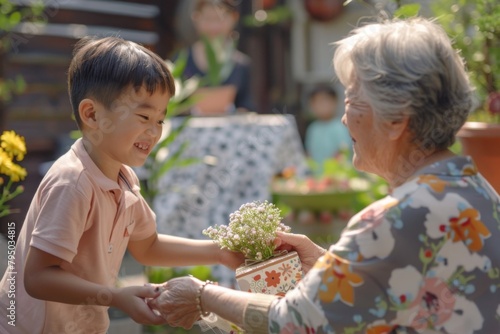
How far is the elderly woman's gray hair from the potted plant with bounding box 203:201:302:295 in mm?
471

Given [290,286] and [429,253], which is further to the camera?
[290,286]

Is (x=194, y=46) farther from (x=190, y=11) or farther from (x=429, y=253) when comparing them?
(x=429, y=253)

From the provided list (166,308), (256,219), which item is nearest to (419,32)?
(256,219)

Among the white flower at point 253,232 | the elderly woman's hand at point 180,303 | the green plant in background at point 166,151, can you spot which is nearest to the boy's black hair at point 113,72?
the white flower at point 253,232

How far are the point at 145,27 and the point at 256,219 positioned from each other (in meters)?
5.23

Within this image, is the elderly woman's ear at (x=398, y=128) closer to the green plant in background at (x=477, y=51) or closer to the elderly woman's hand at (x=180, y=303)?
the elderly woman's hand at (x=180, y=303)

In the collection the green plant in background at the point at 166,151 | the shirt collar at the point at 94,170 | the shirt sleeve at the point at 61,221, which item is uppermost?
the shirt collar at the point at 94,170

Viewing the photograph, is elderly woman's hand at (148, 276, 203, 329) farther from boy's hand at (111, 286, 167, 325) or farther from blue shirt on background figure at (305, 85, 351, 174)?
blue shirt on background figure at (305, 85, 351, 174)

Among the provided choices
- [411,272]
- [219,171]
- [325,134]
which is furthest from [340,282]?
[325,134]

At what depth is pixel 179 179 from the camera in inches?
207

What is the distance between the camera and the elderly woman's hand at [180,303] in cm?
201

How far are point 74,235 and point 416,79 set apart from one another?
34.0 inches

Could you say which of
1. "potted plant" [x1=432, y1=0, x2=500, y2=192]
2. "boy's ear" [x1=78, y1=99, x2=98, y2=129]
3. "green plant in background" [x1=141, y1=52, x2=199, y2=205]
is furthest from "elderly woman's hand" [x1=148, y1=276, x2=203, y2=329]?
"green plant in background" [x1=141, y1=52, x2=199, y2=205]

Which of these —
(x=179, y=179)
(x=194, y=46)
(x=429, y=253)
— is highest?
(x=429, y=253)
